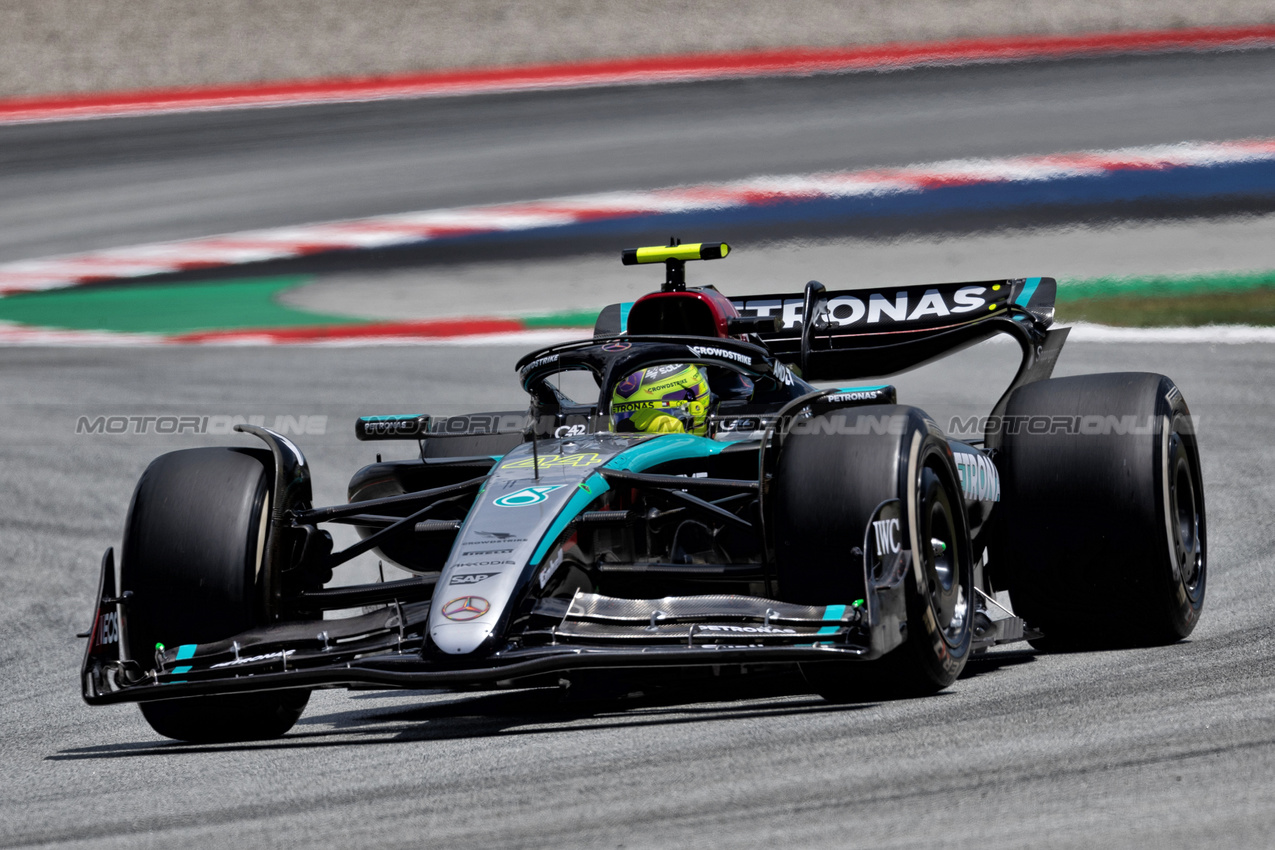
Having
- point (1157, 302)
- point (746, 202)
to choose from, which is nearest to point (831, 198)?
point (746, 202)

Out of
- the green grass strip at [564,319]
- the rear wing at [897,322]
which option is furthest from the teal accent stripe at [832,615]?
the green grass strip at [564,319]

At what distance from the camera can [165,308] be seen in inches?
647

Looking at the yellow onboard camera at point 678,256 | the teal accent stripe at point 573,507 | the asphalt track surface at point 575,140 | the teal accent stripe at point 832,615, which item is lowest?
the teal accent stripe at point 832,615

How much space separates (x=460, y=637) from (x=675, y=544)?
130 cm

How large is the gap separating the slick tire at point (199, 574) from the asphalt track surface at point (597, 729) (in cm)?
17

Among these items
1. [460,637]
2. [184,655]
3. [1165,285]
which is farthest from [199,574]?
[1165,285]

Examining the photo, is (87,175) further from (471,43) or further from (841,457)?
(841,457)

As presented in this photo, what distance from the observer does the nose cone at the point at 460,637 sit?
5.46m

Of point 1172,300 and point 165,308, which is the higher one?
point 165,308

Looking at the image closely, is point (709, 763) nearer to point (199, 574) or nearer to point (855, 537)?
point (855, 537)

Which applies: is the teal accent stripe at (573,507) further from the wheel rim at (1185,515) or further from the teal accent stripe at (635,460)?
the wheel rim at (1185,515)

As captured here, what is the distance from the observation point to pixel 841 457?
231 inches

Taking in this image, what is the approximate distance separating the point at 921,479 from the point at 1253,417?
725 cm

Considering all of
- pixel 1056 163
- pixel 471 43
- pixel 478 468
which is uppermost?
pixel 471 43
